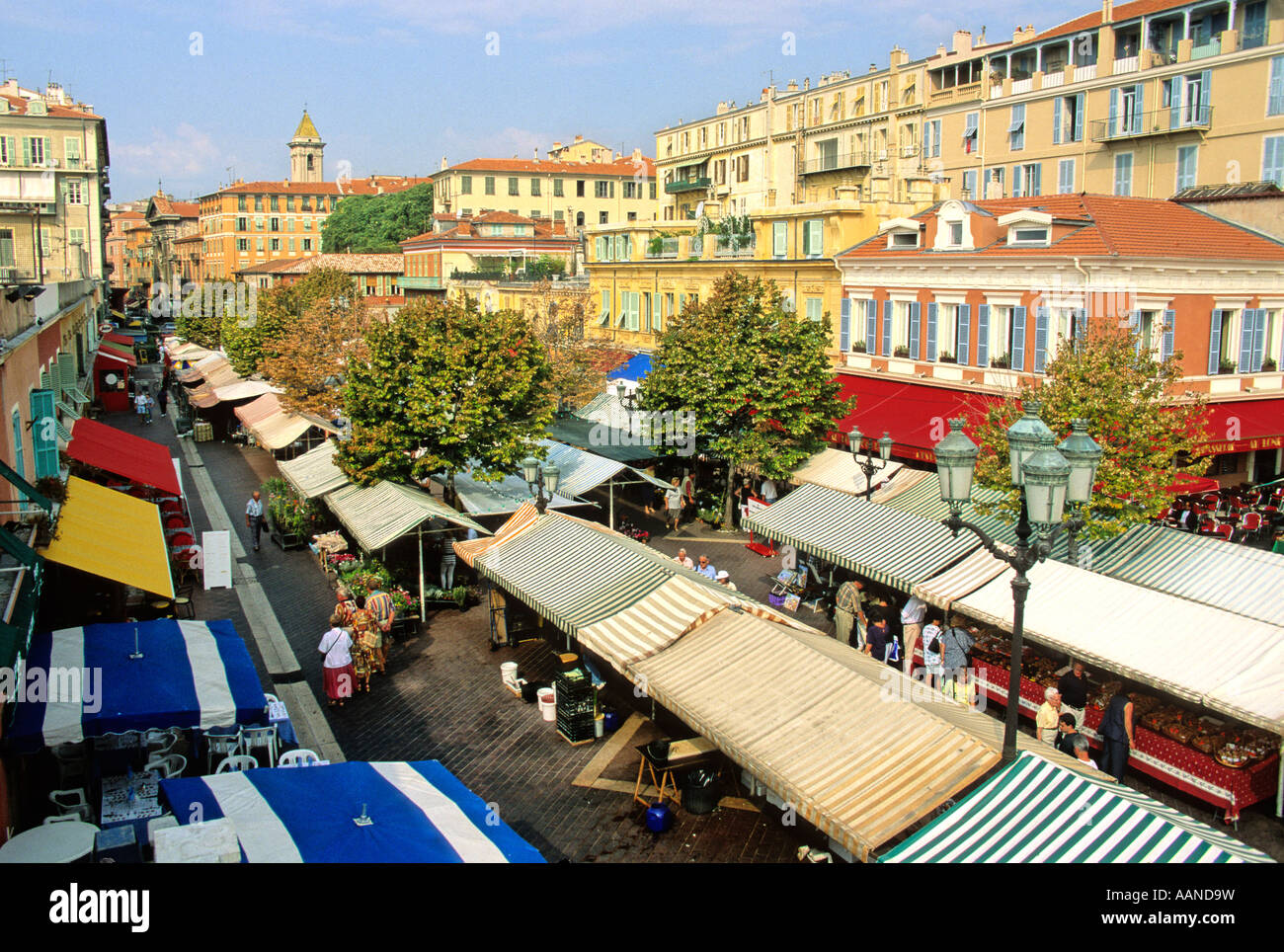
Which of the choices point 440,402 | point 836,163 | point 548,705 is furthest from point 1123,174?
point 548,705

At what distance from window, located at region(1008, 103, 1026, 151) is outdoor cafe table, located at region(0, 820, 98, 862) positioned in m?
46.3

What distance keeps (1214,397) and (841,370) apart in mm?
11274

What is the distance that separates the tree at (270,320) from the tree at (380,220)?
46705mm

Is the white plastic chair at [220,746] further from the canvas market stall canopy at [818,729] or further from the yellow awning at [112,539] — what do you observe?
the canvas market stall canopy at [818,729]

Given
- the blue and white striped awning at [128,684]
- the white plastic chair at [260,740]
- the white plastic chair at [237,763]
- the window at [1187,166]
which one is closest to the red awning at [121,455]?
the blue and white striped awning at [128,684]

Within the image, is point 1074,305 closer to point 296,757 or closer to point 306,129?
point 296,757

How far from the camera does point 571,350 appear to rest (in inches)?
1503

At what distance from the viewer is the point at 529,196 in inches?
3679

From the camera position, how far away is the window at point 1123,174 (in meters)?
40.2

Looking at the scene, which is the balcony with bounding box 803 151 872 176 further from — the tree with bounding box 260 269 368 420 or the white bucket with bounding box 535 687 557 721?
the white bucket with bounding box 535 687 557 721

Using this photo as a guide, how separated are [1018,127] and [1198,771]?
39.7 meters

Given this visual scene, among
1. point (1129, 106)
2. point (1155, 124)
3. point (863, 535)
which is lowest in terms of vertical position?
point (863, 535)

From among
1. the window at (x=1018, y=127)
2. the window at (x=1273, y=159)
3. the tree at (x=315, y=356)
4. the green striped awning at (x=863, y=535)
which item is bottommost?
the green striped awning at (x=863, y=535)

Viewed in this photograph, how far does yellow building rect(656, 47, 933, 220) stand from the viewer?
5766cm
